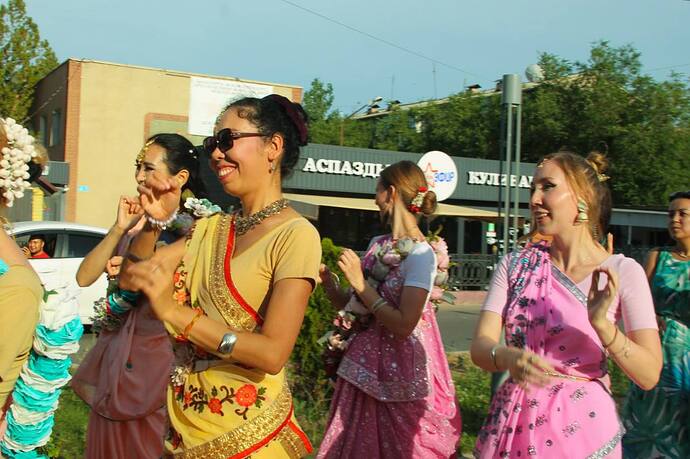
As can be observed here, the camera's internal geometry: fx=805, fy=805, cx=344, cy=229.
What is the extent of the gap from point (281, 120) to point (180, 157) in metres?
1.08

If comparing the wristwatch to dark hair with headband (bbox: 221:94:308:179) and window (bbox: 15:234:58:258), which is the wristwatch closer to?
dark hair with headband (bbox: 221:94:308:179)

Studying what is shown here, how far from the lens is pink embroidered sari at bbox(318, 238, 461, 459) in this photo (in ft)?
13.4

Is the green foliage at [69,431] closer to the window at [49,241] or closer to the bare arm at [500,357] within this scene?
the bare arm at [500,357]

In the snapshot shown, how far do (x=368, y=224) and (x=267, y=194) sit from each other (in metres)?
25.9

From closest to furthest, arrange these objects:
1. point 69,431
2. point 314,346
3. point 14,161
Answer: point 14,161
point 69,431
point 314,346

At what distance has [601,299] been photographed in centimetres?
259

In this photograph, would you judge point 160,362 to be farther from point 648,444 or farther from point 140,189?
point 648,444

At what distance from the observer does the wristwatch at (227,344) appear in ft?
7.25

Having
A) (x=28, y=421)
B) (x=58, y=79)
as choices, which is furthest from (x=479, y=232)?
(x=28, y=421)

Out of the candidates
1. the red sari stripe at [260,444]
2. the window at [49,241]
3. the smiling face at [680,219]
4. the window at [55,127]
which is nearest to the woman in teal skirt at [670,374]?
the smiling face at [680,219]

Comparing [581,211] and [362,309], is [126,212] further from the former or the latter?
[581,211]

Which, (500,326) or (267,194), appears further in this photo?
(500,326)

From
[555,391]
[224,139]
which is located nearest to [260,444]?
[224,139]

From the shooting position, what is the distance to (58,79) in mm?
27750
